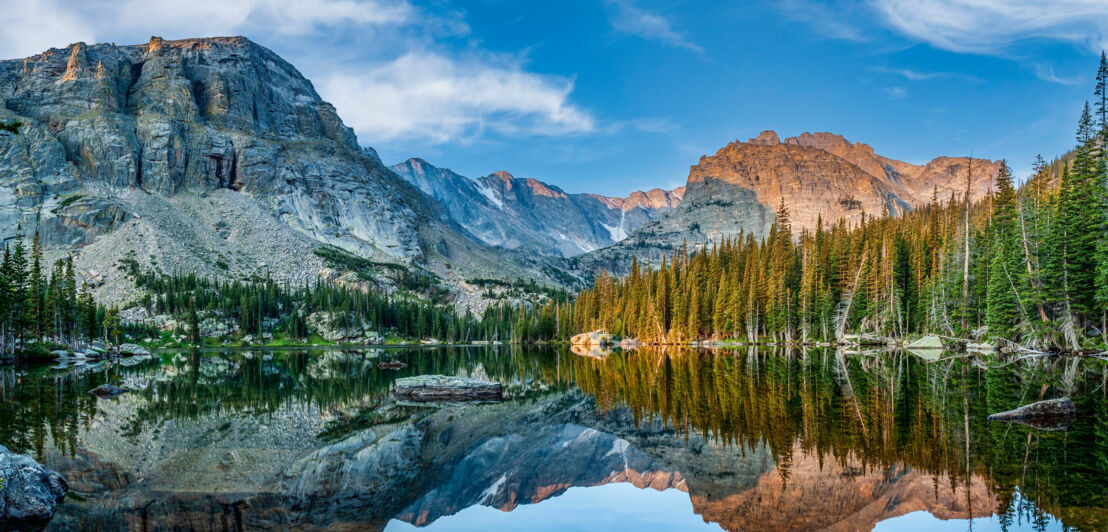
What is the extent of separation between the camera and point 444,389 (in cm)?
3169

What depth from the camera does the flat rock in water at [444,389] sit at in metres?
31.3

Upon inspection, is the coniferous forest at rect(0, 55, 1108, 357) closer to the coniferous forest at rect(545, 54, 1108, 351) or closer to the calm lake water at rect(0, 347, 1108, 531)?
the coniferous forest at rect(545, 54, 1108, 351)

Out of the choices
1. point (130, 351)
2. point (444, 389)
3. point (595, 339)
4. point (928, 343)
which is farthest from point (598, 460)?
point (130, 351)

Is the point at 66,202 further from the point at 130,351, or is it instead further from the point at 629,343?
the point at 629,343

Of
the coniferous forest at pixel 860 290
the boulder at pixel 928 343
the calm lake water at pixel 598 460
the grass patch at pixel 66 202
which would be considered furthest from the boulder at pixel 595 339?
the grass patch at pixel 66 202

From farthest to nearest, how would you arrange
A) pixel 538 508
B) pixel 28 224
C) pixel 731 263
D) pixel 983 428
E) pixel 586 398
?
pixel 28 224
pixel 731 263
pixel 586 398
pixel 983 428
pixel 538 508

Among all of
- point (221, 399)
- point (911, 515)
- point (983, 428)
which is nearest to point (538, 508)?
point (911, 515)

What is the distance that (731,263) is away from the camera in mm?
102500

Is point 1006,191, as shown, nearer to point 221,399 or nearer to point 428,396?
point 428,396

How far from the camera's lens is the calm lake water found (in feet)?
37.6

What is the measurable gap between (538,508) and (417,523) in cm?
288

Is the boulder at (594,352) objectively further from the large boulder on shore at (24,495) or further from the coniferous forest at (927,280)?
the large boulder on shore at (24,495)

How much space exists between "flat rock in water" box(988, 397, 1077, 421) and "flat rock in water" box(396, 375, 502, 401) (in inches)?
865

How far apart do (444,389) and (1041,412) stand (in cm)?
2506
